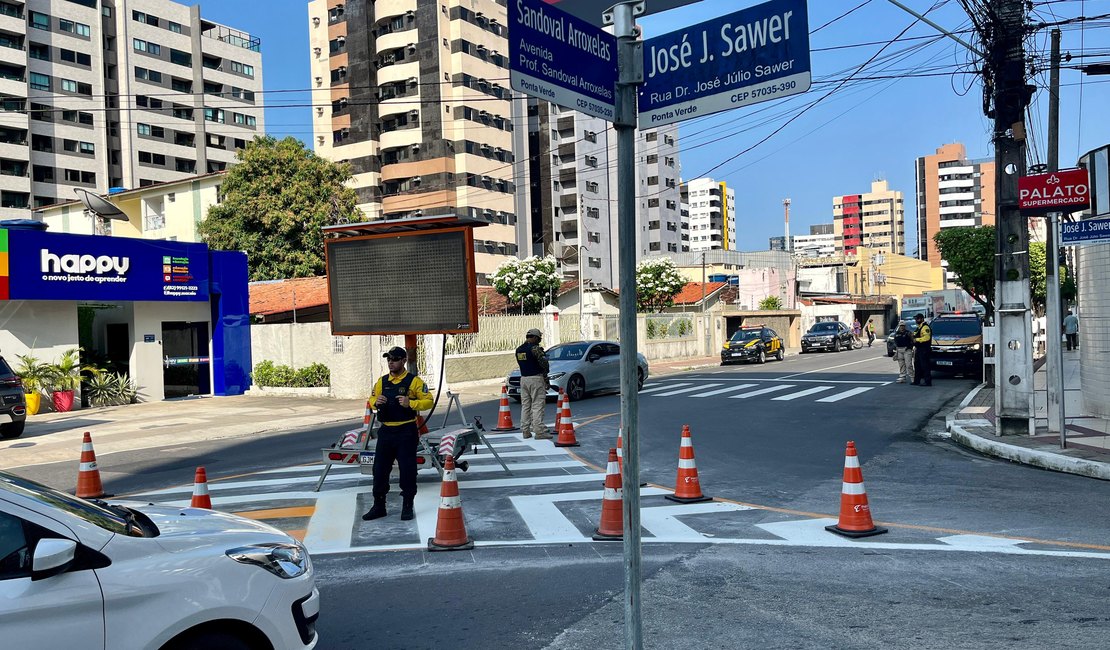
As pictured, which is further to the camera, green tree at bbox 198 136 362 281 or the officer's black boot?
green tree at bbox 198 136 362 281

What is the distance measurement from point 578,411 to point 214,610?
1548 centimetres

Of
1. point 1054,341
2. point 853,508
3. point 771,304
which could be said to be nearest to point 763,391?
point 1054,341

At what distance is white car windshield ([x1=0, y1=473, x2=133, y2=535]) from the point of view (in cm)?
374

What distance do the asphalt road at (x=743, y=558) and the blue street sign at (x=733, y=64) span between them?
3.11 metres

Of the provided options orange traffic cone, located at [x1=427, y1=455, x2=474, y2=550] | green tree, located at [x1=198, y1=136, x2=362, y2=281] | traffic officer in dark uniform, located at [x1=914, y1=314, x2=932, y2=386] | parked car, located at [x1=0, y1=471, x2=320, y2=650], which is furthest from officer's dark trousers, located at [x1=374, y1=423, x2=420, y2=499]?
green tree, located at [x1=198, y1=136, x2=362, y2=281]

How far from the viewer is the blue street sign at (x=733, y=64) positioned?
3541mm

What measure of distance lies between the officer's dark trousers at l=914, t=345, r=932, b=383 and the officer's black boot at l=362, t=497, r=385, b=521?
740 inches

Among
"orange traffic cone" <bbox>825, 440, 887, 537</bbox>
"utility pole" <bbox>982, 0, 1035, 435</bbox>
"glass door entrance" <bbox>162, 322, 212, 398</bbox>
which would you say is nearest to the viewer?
"orange traffic cone" <bbox>825, 440, 887, 537</bbox>

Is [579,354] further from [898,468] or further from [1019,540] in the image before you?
[1019,540]

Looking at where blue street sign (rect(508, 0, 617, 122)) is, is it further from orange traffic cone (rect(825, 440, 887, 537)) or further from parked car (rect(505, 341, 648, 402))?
parked car (rect(505, 341, 648, 402))

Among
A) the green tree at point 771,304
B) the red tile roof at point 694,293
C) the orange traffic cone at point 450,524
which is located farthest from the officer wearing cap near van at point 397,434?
the green tree at point 771,304

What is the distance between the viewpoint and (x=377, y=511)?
8.66 metres

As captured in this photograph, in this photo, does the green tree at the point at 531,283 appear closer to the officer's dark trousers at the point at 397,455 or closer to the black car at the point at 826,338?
the black car at the point at 826,338

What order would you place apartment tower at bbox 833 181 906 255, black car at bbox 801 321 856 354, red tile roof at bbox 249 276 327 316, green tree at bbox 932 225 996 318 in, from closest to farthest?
red tile roof at bbox 249 276 327 316
green tree at bbox 932 225 996 318
black car at bbox 801 321 856 354
apartment tower at bbox 833 181 906 255
